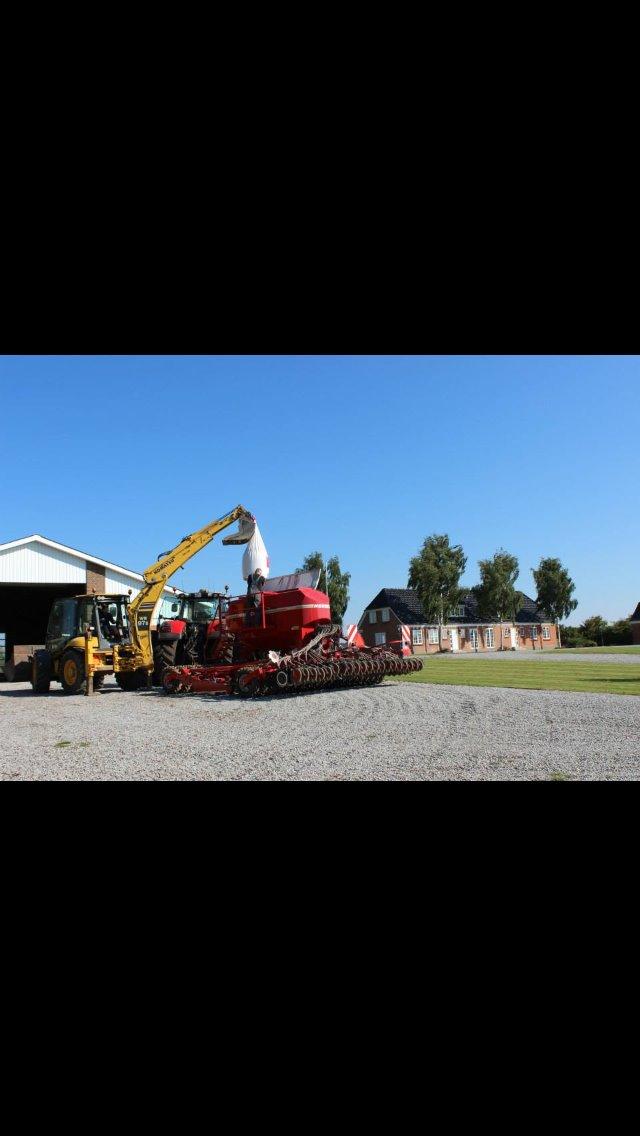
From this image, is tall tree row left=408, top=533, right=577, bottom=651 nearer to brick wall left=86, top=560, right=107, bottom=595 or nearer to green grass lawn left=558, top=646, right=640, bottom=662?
green grass lawn left=558, top=646, right=640, bottom=662

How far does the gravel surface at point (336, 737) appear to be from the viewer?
5.52 m

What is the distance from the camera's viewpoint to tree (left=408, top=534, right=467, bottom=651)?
2967 centimetres

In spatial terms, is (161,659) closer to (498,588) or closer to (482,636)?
(482,636)

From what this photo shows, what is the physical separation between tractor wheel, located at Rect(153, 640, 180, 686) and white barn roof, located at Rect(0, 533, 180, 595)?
5731 millimetres

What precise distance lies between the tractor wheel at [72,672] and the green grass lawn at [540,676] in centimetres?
559

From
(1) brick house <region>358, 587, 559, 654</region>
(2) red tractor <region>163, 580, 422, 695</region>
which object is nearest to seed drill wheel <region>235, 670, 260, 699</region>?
Result: (2) red tractor <region>163, 580, 422, 695</region>

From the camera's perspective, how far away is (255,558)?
503 inches

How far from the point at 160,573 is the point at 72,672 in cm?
235
